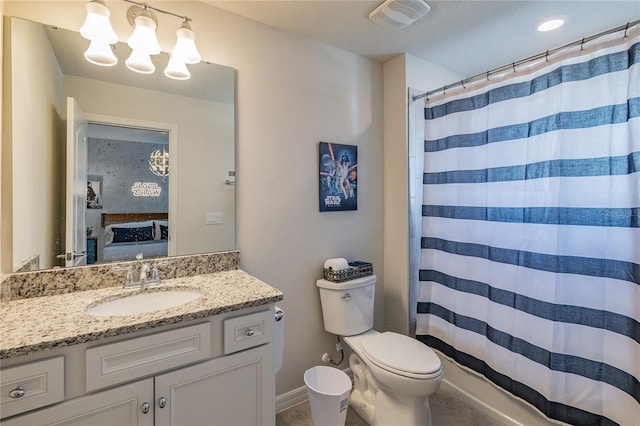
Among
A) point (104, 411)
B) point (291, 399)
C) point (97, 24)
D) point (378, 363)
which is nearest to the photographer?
point (104, 411)

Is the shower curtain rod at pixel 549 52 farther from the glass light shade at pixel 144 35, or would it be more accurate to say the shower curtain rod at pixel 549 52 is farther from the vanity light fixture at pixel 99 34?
the vanity light fixture at pixel 99 34

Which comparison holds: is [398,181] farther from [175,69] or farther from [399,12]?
[175,69]

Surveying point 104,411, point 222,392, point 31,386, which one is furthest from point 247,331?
point 31,386

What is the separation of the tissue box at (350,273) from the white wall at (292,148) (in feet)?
0.34

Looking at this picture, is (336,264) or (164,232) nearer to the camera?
(164,232)

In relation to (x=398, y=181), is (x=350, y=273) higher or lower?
lower

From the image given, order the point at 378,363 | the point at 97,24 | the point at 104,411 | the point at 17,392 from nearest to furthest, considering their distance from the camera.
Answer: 1. the point at 17,392
2. the point at 104,411
3. the point at 97,24
4. the point at 378,363

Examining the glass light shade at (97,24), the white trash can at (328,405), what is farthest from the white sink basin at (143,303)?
the glass light shade at (97,24)

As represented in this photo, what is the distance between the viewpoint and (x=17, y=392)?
2.63 ft

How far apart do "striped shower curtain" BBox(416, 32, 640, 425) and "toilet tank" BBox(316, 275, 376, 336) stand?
514 mm

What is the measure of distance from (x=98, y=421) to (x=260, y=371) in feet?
1.71

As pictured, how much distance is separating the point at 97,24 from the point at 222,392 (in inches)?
60.9

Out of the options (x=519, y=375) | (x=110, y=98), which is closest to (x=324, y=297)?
(x=519, y=375)

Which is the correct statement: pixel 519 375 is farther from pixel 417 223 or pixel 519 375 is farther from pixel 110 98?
pixel 110 98
